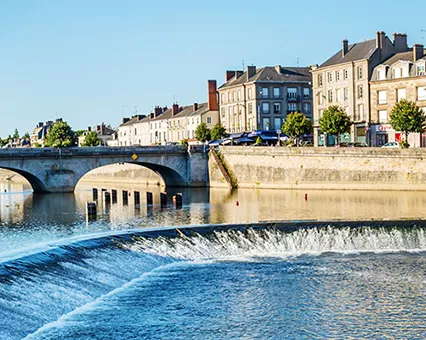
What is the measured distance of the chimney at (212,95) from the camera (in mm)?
113000

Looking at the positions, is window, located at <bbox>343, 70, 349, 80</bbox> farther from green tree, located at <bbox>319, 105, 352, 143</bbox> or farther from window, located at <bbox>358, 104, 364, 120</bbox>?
green tree, located at <bbox>319, 105, 352, 143</bbox>

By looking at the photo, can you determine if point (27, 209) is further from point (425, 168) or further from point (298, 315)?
Answer: point (298, 315)

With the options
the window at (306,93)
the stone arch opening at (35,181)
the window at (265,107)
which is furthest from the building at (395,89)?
the stone arch opening at (35,181)

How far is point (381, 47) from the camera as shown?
3142 inches

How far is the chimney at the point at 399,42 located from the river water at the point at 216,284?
3997cm

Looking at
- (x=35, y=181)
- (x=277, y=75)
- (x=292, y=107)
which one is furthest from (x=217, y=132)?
(x=35, y=181)

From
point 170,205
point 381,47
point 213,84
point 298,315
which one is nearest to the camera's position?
point 298,315

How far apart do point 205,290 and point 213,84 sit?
3427 inches

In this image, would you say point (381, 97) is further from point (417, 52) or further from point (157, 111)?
point (157, 111)

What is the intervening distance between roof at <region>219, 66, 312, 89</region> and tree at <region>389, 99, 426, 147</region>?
32522 millimetres

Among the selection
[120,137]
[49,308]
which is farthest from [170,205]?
[120,137]

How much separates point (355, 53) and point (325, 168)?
19.8 meters

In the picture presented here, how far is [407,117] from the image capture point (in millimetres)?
69000

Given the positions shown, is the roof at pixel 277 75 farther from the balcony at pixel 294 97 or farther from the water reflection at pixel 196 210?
the water reflection at pixel 196 210
